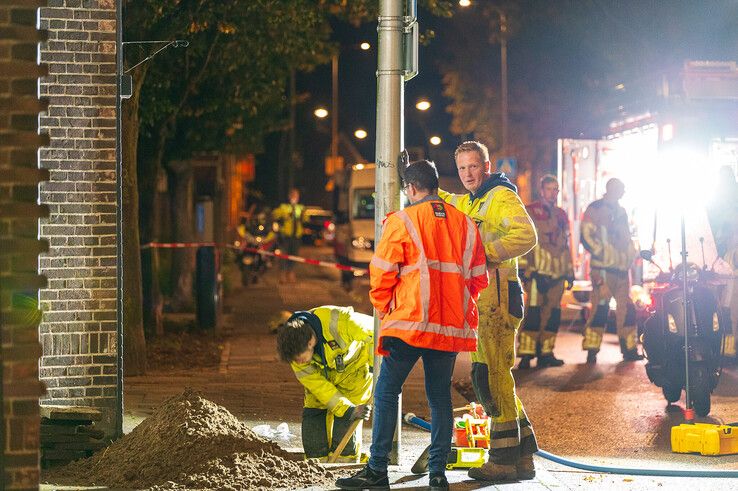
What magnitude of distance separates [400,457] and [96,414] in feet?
6.79

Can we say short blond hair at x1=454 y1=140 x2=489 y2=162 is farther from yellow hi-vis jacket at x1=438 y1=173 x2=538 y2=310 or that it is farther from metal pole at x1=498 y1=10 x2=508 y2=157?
metal pole at x1=498 y1=10 x2=508 y2=157

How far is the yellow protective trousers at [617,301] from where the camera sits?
14.4 metres

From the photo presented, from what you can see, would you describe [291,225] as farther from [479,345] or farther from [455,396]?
[479,345]

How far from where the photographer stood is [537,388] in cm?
1253

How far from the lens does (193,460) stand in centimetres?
742

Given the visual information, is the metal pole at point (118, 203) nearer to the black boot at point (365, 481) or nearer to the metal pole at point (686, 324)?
the black boot at point (365, 481)

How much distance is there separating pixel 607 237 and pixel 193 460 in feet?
26.5

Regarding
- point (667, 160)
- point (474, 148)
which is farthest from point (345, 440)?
point (667, 160)

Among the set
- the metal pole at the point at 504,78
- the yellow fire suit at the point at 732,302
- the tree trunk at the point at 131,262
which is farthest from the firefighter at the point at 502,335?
the metal pole at the point at 504,78

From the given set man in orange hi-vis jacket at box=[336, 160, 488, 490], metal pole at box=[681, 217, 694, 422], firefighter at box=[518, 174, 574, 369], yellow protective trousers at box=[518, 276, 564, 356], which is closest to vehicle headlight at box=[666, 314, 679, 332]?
metal pole at box=[681, 217, 694, 422]

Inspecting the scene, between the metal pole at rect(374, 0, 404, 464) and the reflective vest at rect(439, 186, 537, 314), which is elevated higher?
the metal pole at rect(374, 0, 404, 464)

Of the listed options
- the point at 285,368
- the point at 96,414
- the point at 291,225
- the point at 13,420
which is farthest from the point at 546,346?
the point at 291,225

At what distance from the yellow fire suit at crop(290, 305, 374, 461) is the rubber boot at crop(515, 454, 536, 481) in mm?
1082

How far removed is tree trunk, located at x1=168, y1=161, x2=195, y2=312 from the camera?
21.2m
